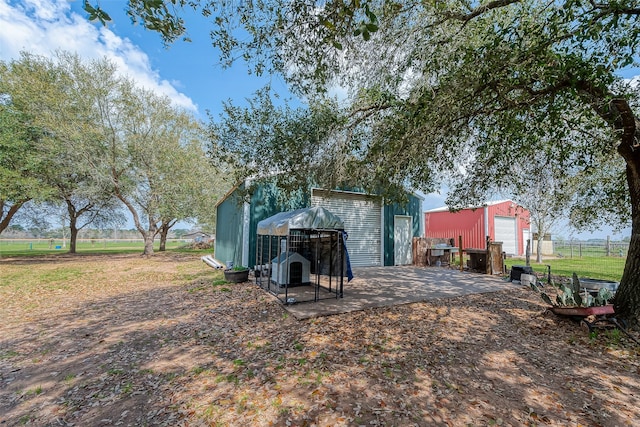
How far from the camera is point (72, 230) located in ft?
62.7

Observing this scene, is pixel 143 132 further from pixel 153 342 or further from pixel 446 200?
pixel 446 200

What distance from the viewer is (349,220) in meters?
10.9

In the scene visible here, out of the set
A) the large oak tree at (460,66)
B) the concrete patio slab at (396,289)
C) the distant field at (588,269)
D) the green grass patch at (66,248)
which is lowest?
the green grass patch at (66,248)

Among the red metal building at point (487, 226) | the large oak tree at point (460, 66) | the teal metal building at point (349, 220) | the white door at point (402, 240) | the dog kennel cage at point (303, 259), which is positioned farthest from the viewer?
the red metal building at point (487, 226)

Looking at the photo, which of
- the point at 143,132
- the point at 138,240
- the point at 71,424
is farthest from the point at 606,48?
the point at 138,240

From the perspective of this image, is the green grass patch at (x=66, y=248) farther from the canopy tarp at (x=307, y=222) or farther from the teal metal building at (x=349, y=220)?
the canopy tarp at (x=307, y=222)

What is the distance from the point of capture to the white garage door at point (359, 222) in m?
10.8

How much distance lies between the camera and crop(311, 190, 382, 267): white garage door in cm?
1076

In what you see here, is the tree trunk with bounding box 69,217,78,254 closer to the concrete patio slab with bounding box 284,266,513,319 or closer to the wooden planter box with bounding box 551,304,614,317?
the concrete patio slab with bounding box 284,266,513,319

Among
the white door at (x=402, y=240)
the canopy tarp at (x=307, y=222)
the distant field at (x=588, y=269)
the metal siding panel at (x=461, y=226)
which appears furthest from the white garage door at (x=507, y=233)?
the canopy tarp at (x=307, y=222)

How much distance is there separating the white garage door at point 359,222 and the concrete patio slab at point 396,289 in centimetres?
148

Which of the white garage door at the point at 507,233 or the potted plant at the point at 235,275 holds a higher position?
the white garage door at the point at 507,233

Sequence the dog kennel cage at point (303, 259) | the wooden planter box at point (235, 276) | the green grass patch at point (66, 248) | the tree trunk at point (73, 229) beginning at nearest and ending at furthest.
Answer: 1. the dog kennel cage at point (303, 259)
2. the wooden planter box at point (235, 276)
3. the tree trunk at point (73, 229)
4. the green grass patch at point (66, 248)

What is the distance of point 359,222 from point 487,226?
10.0 meters
